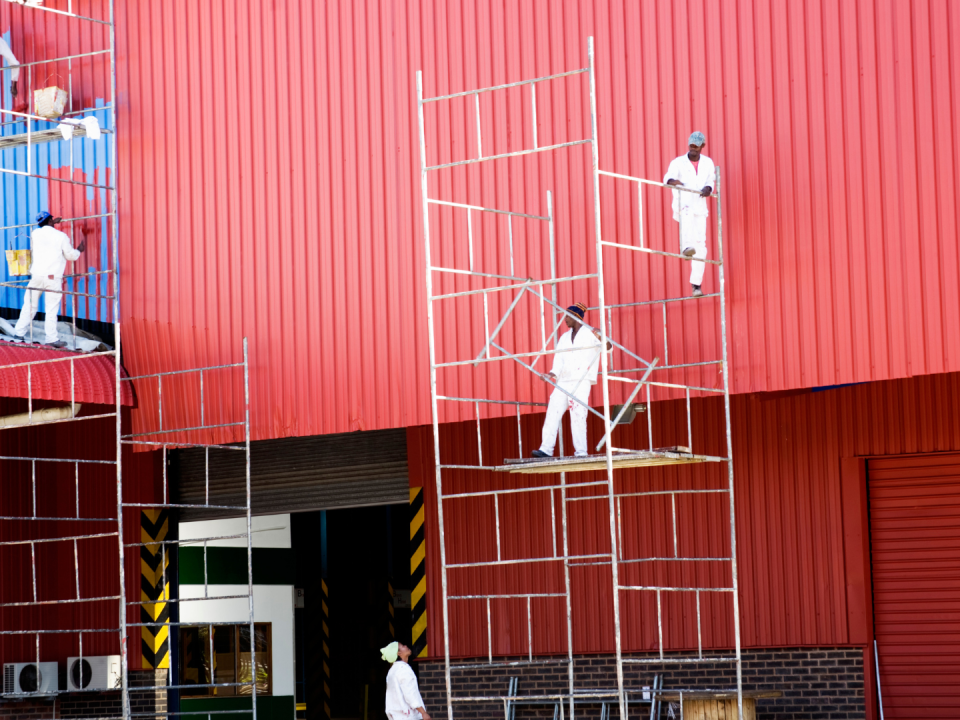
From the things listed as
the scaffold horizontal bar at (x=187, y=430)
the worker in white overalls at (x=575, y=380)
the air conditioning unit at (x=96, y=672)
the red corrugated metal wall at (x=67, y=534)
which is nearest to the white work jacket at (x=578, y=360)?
the worker in white overalls at (x=575, y=380)

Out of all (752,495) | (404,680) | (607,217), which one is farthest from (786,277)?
(404,680)

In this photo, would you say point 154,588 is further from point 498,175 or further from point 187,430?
point 498,175

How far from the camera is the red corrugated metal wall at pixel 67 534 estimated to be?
812 inches

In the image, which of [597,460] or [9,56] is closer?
[597,460]

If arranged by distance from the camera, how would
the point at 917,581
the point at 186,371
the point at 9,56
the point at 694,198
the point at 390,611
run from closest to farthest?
1. the point at 694,198
2. the point at 917,581
3. the point at 186,371
4. the point at 9,56
5. the point at 390,611

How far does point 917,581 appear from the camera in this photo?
15.5 metres

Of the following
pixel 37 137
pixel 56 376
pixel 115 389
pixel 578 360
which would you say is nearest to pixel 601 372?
pixel 578 360

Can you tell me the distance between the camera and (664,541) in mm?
16656

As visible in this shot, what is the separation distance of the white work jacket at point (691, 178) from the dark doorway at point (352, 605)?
13.3 m

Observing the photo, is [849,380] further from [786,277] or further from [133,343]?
[133,343]

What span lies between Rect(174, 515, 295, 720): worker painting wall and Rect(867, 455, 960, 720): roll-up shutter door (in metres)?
10.1

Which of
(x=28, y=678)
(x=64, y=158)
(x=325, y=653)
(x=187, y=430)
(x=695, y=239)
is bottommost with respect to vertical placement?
(x=325, y=653)

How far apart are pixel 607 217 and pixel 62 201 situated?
26.2 feet

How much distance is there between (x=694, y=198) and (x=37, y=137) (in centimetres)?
963
